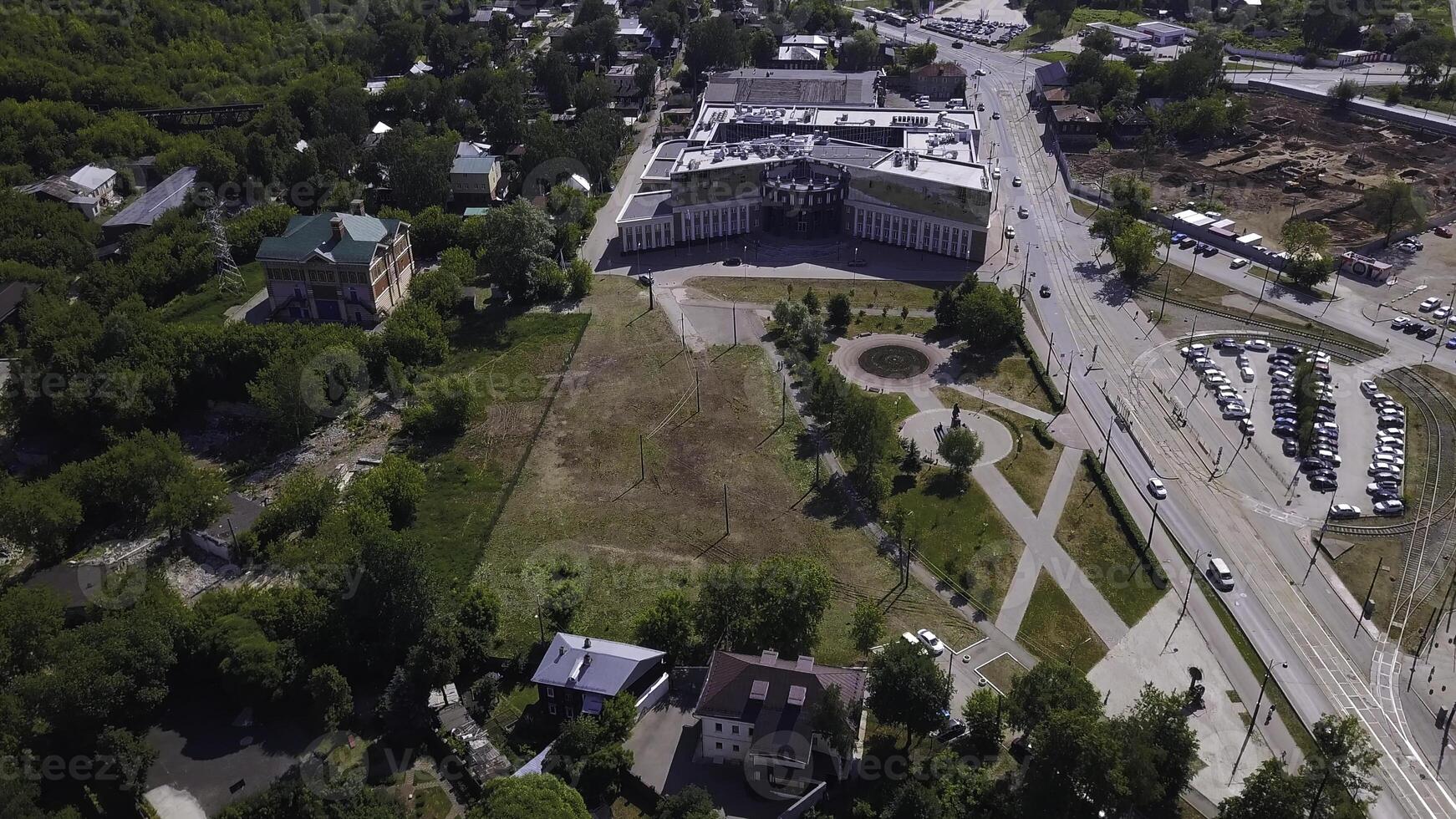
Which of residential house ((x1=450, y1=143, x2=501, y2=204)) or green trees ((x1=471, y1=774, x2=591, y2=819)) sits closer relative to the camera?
green trees ((x1=471, y1=774, x2=591, y2=819))

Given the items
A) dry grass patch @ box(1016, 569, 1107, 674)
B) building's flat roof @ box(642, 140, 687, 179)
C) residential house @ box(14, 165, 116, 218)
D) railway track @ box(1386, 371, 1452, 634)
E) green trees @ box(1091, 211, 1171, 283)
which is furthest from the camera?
building's flat roof @ box(642, 140, 687, 179)

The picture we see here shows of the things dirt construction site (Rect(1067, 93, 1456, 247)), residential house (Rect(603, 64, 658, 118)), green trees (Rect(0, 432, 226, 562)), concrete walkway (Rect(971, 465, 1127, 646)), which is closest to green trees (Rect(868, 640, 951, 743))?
concrete walkway (Rect(971, 465, 1127, 646))

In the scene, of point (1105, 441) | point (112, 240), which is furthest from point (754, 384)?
point (112, 240)

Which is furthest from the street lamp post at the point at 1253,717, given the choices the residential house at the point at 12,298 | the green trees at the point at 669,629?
the residential house at the point at 12,298

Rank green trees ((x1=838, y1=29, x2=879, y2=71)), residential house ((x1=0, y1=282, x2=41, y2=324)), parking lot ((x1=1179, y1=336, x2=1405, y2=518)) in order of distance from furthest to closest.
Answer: green trees ((x1=838, y1=29, x2=879, y2=71))
residential house ((x1=0, y1=282, x2=41, y2=324))
parking lot ((x1=1179, y1=336, x2=1405, y2=518))

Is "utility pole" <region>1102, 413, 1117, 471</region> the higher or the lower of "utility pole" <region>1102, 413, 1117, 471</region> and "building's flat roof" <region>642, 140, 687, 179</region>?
the lower

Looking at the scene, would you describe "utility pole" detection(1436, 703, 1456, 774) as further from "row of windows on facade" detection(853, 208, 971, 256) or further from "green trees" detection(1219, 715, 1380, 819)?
"row of windows on facade" detection(853, 208, 971, 256)
